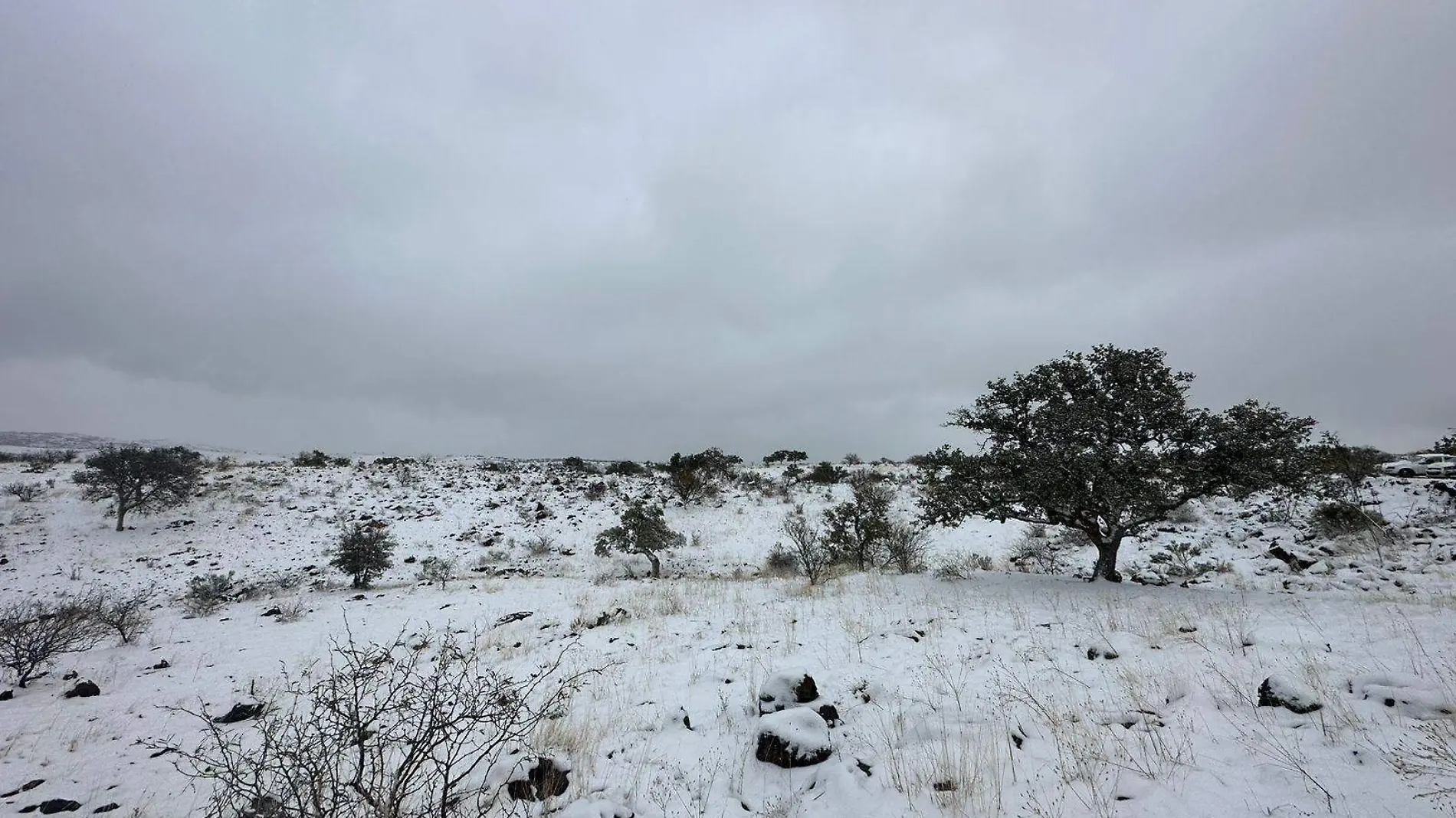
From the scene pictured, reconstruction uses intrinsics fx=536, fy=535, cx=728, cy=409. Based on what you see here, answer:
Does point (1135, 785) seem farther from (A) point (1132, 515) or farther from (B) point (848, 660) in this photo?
(A) point (1132, 515)

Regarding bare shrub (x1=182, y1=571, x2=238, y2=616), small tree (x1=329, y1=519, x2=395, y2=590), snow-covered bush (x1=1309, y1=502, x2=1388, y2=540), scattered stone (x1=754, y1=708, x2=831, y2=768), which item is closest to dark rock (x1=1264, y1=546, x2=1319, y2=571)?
snow-covered bush (x1=1309, y1=502, x2=1388, y2=540)

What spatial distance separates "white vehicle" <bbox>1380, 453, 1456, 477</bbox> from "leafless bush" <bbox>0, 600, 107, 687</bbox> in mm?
34450

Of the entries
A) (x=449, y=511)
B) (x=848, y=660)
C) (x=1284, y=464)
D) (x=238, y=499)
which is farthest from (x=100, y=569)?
(x=1284, y=464)

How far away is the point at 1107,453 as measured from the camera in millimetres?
10648

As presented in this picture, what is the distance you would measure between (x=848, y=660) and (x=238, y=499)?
3173 centimetres

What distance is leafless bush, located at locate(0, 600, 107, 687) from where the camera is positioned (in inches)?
350

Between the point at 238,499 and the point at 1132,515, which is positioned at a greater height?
the point at 1132,515

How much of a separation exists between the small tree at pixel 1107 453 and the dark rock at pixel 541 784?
369 inches

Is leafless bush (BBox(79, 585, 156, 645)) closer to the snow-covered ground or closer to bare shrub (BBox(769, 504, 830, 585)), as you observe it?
the snow-covered ground

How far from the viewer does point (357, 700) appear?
14.1 ft

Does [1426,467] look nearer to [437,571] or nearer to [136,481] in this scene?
[437,571]

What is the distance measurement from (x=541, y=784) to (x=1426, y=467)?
28641 mm

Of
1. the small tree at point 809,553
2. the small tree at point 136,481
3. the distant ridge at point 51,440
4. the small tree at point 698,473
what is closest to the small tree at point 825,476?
the small tree at point 698,473

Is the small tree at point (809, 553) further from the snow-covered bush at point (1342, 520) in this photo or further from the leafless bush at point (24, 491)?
the leafless bush at point (24, 491)
